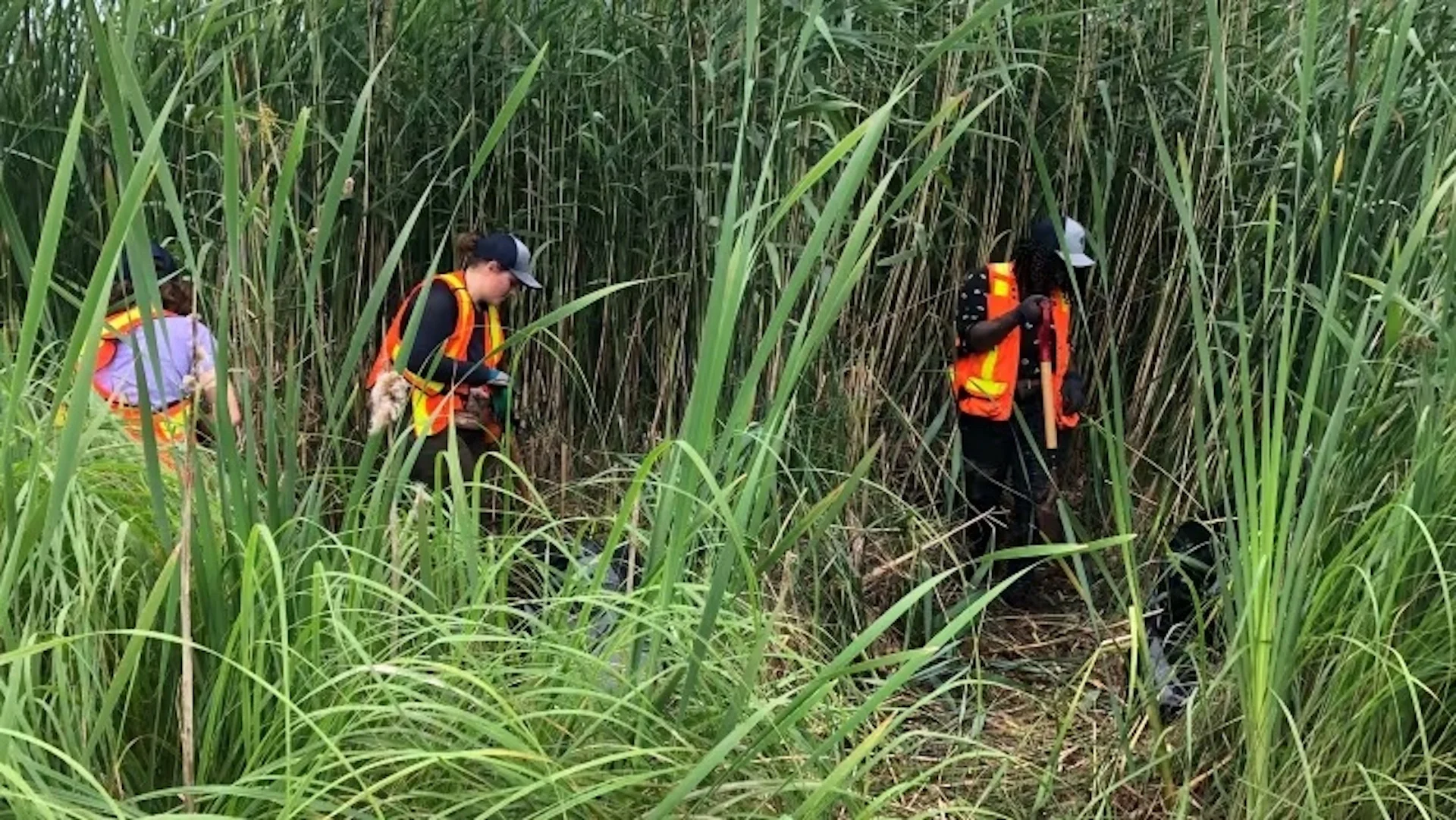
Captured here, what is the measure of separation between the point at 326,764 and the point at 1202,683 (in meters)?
1.15

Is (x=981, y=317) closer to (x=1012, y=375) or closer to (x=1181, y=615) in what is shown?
(x=1012, y=375)

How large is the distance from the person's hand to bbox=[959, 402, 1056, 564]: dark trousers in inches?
11.4

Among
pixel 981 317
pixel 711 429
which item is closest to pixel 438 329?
pixel 981 317

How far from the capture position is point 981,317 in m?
3.42

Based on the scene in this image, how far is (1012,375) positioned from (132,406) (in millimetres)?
2333

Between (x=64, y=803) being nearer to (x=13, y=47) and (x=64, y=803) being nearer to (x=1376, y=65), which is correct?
(x=1376, y=65)

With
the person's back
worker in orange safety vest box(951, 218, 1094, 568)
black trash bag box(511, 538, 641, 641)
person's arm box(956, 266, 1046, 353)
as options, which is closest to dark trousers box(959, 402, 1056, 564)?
worker in orange safety vest box(951, 218, 1094, 568)

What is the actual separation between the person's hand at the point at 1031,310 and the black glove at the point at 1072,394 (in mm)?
236

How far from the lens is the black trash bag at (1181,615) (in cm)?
200

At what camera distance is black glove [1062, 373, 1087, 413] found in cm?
354

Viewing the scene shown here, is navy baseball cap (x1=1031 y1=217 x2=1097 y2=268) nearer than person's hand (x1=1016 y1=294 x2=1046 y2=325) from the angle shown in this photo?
Yes

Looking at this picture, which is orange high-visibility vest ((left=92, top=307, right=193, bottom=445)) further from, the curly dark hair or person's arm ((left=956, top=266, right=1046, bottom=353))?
the curly dark hair

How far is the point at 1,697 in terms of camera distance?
4.18 ft

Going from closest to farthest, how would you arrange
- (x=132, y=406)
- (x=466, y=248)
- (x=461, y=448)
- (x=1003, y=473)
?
1. (x=132, y=406)
2. (x=461, y=448)
3. (x=466, y=248)
4. (x=1003, y=473)
